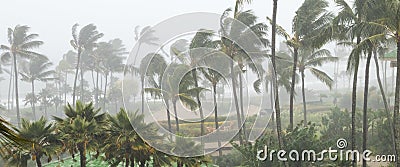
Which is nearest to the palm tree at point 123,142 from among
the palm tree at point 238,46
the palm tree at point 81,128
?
the palm tree at point 81,128

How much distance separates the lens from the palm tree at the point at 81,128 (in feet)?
26.5

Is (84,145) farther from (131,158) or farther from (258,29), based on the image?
(258,29)

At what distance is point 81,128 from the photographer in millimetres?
8047

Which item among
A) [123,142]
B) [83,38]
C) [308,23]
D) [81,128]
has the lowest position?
[123,142]

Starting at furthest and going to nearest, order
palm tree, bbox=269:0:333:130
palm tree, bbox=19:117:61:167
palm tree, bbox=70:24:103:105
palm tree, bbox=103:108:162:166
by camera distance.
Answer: palm tree, bbox=70:24:103:105 < palm tree, bbox=269:0:333:130 < palm tree, bbox=19:117:61:167 < palm tree, bbox=103:108:162:166

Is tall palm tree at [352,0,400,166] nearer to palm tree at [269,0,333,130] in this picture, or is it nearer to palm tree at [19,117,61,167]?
palm tree at [269,0,333,130]

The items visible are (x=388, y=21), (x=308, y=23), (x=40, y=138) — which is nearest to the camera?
(x=388, y=21)

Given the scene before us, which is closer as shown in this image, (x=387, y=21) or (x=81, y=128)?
(x=387, y=21)

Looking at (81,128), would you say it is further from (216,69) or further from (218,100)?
(216,69)

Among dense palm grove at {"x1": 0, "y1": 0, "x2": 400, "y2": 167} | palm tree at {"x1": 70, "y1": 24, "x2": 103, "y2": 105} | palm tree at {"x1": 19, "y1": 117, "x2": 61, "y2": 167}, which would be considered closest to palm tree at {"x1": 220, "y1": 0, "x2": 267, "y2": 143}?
dense palm grove at {"x1": 0, "y1": 0, "x2": 400, "y2": 167}

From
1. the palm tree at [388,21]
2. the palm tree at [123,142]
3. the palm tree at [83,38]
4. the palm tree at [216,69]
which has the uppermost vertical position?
the palm tree at [83,38]

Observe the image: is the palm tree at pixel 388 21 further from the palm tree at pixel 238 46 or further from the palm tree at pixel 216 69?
the palm tree at pixel 216 69

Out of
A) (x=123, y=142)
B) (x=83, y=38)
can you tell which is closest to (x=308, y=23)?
(x=123, y=142)

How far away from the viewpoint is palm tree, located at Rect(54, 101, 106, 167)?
809cm
